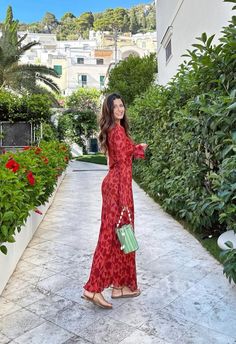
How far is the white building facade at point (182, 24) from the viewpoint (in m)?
6.18

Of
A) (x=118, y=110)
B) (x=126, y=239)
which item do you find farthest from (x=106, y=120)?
(x=126, y=239)

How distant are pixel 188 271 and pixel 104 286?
1100mm

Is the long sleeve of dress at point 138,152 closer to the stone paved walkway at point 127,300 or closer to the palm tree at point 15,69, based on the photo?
the stone paved walkway at point 127,300

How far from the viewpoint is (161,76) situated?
12.7 metres

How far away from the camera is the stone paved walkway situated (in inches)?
103

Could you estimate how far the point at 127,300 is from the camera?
3.16 metres

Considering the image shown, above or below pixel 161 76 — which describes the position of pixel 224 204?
below

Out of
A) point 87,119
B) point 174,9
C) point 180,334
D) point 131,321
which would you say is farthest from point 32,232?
point 87,119

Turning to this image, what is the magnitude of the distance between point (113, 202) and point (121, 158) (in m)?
0.36

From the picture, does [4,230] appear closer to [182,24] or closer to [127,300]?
[127,300]

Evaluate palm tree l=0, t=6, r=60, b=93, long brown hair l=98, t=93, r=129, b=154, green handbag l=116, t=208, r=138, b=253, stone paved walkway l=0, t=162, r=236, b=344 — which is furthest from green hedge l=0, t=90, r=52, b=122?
green handbag l=116, t=208, r=138, b=253

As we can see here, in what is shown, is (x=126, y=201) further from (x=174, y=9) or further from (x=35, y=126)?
(x=35, y=126)

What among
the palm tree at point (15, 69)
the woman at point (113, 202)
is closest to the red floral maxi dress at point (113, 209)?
the woman at point (113, 202)

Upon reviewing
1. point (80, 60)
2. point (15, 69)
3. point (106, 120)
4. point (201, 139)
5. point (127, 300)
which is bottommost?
point (127, 300)
